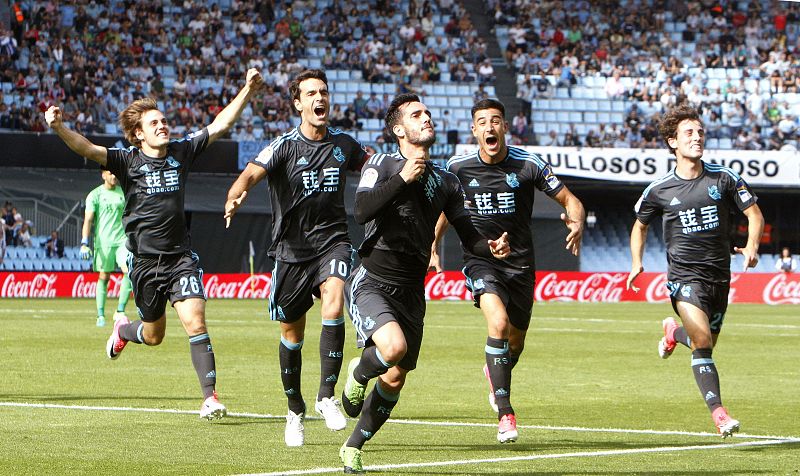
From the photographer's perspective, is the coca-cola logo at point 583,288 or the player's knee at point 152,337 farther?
the coca-cola logo at point 583,288

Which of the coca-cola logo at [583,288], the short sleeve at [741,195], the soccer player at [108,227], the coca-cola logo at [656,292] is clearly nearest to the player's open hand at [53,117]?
the short sleeve at [741,195]

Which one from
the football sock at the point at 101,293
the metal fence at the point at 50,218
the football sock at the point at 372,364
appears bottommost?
the metal fence at the point at 50,218

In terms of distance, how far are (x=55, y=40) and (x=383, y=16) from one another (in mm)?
11521

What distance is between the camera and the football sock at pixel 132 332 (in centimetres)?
1162

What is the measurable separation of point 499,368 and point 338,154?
2.02 m

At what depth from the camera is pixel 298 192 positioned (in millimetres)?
10125

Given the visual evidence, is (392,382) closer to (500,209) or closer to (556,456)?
(556,456)

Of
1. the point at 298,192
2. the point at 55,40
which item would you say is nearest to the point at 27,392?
the point at 298,192

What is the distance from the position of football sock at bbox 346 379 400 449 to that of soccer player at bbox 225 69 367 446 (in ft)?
5.95

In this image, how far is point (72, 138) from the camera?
10.2 meters

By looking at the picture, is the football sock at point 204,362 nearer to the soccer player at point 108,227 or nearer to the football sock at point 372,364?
the football sock at point 372,364

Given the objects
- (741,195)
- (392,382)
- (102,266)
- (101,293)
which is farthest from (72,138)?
(101,293)

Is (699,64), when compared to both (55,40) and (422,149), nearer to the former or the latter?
(55,40)

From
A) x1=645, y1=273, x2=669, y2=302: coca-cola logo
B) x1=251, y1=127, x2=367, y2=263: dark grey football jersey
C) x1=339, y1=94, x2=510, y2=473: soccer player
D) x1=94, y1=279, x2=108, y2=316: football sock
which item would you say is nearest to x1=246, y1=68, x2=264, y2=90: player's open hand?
x1=251, y1=127, x2=367, y2=263: dark grey football jersey
